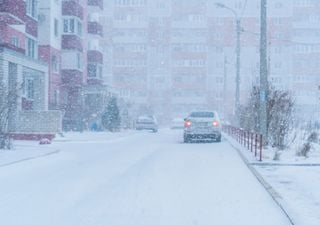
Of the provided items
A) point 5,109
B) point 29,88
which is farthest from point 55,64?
point 5,109

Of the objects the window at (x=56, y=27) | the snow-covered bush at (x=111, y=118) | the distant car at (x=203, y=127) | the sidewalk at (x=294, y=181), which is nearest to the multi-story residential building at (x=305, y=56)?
the window at (x=56, y=27)

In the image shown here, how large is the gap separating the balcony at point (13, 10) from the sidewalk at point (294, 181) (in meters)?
16.1

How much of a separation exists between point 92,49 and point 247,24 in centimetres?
3590

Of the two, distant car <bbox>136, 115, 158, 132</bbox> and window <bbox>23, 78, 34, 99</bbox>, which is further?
distant car <bbox>136, 115, 158, 132</bbox>

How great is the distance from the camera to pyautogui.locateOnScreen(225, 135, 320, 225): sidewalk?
9.05 meters

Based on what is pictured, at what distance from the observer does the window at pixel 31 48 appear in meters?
39.2

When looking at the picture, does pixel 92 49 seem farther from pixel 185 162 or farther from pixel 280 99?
pixel 185 162

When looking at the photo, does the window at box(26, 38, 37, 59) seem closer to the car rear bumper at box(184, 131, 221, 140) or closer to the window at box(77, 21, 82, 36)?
the window at box(77, 21, 82, 36)

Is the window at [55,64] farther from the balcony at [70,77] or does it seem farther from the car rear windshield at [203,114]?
the car rear windshield at [203,114]

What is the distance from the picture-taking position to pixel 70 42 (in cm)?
4688

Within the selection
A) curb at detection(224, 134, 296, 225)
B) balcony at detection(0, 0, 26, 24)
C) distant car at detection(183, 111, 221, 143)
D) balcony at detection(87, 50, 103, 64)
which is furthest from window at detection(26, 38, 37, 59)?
curb at detection(224, 134, 296, 225)

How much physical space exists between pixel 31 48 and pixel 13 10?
8236 millimetres

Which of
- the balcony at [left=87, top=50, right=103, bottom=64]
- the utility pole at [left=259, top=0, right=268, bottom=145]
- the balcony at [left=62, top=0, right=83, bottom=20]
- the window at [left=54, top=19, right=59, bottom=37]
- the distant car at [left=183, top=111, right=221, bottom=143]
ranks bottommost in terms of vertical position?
the distant car at [left=183, top=111, right=221, bottom=143]

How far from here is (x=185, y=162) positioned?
57.9 feet
